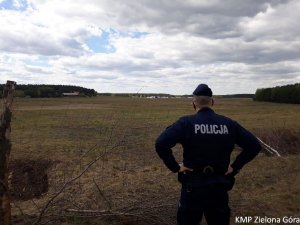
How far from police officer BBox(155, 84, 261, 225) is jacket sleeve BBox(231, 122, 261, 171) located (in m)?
0.06

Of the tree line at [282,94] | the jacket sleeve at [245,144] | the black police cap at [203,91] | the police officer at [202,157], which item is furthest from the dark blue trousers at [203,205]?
the tree line at [282,94]

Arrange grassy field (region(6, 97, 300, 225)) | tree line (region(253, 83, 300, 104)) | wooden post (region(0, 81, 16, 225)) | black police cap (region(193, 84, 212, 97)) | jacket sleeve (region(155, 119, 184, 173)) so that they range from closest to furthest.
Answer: jacket sleeve (region(155, 119, 184, 173)) → black police cap (region(193, 84, 212, 97)) → wooden post (region(0, 81, 16, 225)) → grassy field (region(6, 97, 300, 225)) → tree line (region(253, 83, 300, 104))

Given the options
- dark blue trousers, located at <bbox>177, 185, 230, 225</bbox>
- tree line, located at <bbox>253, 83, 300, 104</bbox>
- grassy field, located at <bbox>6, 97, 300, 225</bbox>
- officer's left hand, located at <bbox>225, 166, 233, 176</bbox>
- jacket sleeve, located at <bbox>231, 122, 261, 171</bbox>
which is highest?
tree line, located at <bbox>253, 83, 300, 104</bbox>

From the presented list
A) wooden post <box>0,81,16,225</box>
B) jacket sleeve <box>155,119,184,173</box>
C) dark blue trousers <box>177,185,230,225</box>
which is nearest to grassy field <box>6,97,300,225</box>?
wooden post <box>0,81,16,225</box>

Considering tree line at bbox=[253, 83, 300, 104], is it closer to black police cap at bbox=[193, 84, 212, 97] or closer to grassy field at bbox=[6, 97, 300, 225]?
grassy field at bbox=[6, 97, 300, 225]

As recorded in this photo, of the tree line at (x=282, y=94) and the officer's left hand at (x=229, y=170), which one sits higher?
the tree line at (x=282, y=94)

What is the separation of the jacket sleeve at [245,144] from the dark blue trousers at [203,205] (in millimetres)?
453

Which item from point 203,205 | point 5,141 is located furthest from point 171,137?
point 5,141

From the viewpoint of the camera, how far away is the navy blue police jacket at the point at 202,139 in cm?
418

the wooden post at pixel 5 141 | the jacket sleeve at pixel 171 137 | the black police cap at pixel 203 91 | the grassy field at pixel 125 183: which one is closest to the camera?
the jacket sleeve at pixel 171 137

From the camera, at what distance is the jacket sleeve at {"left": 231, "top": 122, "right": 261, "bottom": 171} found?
174 inches

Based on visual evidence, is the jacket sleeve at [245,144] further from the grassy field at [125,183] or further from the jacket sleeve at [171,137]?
the grassy field at [125,183]

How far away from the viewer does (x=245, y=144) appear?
4.49 meters

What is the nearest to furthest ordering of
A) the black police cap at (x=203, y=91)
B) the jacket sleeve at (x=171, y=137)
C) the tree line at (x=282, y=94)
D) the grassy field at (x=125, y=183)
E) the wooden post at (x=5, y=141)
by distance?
the jacket sleeve at (x=171, y=137) < the black police cap at (x=203, y=91) < the wooden post at (x=5, y=141) < the grassy field at (x=125, y=183) < the tree line at (x=282, y=94)
